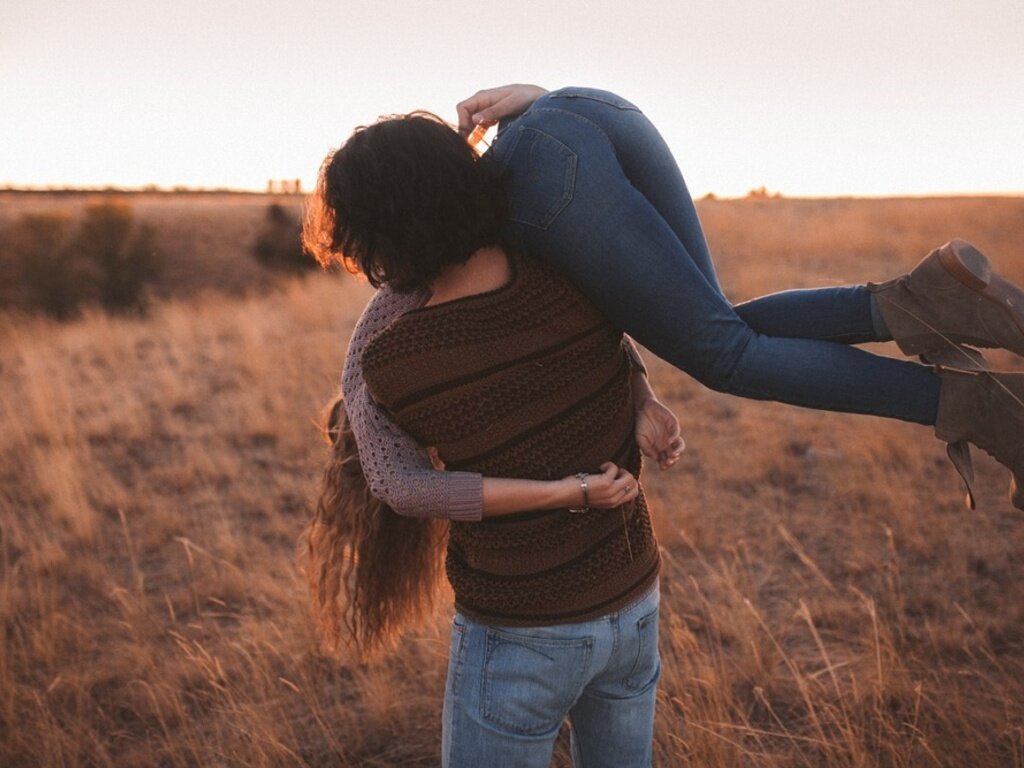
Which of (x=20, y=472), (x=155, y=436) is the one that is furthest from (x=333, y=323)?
(x=20, y=472)

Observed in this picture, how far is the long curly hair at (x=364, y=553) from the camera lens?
5.46ft

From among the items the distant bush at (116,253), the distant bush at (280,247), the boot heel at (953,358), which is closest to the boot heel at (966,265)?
the boot heel at (953,358)

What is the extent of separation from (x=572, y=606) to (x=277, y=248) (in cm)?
2499

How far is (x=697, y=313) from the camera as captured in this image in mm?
1442

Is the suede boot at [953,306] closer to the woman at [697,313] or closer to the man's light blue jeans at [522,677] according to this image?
the woman at [697,313]

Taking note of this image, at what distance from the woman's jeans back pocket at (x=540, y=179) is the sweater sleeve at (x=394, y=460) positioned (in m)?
0.25

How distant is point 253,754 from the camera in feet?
8.72

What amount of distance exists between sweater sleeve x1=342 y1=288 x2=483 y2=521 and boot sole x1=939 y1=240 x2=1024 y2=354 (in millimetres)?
956

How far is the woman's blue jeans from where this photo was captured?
4.39 feet

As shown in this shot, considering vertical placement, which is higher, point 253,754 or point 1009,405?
point 1009,405

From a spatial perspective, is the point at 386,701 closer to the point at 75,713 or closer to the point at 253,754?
the point at 253,754

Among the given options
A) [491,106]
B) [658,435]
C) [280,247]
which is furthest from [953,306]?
[280,247]

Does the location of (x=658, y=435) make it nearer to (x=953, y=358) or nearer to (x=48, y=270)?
(x=953, y=358)

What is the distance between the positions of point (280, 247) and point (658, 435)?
2467 centimetres
